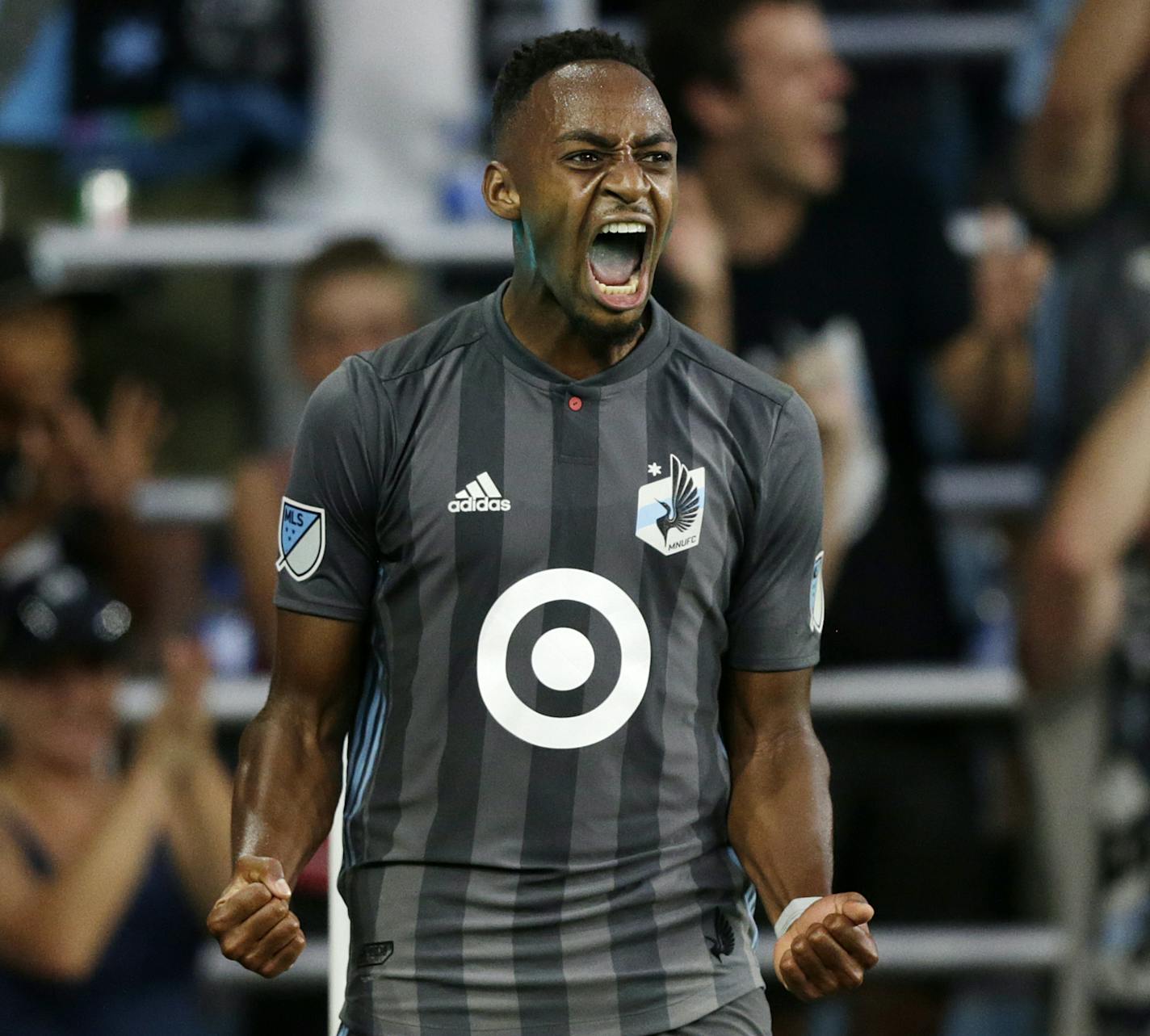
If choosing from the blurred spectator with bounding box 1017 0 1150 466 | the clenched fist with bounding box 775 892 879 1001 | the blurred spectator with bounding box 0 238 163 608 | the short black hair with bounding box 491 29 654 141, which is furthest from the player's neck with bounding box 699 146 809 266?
the clenched fist with bounding box 775 892 879 1001

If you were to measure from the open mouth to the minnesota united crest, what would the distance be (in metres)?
0.22

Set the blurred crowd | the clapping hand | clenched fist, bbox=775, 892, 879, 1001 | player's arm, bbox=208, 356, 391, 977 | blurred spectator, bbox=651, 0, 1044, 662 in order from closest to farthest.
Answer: clenched fist, bbox=775, 892, 879, 1001 → player's arm, bbox=208, 356, 391, 977 → the clapping hand → the blurred crowd → blurred spectator, bbox=651, 0, 1044, 662

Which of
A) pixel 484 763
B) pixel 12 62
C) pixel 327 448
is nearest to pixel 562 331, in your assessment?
pixel 327 448

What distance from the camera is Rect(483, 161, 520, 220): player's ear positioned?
102 inches

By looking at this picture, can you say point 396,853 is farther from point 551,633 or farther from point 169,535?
point 169,535

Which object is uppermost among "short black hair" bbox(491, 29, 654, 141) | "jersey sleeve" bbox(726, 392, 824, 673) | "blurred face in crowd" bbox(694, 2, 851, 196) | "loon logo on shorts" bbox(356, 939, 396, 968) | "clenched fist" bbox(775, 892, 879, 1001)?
"blurred face in crowd" bbox(694, 2, 851, 196)

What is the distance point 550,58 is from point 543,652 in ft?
2.39

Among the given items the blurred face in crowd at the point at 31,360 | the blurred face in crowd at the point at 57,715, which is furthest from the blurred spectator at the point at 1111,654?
the blurred face in crowd at the point at 31,360

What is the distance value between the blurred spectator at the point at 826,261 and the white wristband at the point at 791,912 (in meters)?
2.86

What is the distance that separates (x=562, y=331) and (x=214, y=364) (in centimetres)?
324

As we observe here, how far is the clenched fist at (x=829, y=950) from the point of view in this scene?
90.4 inches

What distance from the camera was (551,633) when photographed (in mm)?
2494

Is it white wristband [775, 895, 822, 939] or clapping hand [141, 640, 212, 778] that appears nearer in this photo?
white wristband [775, 895, 822, 939]

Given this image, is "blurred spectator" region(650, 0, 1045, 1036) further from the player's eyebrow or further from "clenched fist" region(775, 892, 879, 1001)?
"clenched fist" region(775, 892, 879, 1001)
